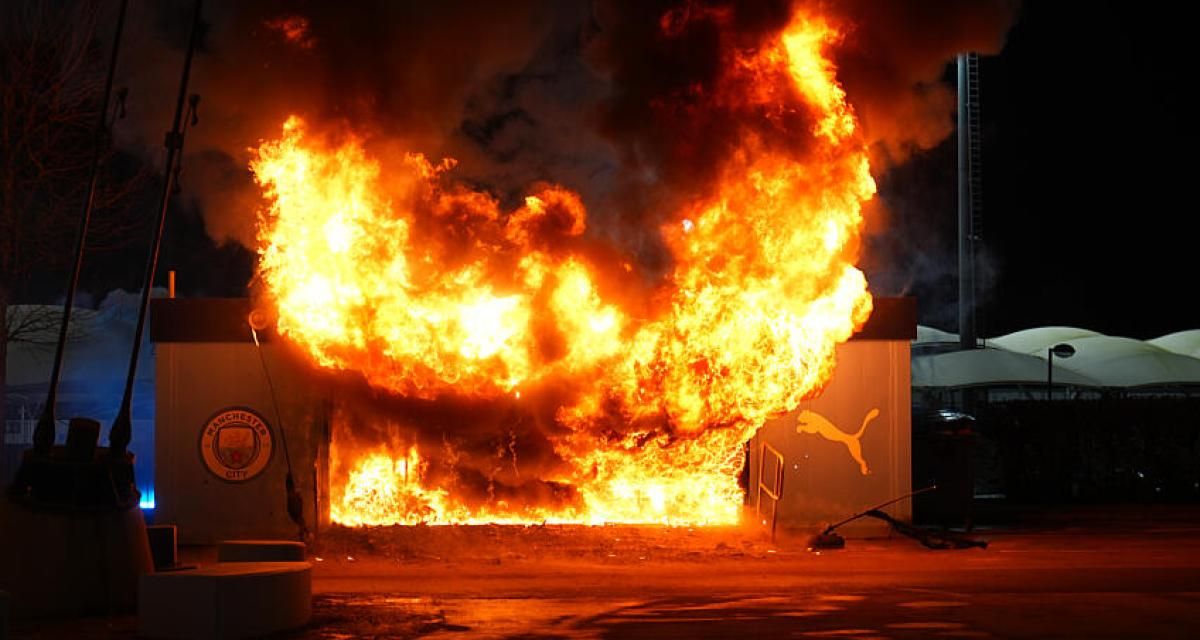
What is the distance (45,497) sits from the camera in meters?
12.7

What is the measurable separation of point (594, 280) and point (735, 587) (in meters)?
5.17

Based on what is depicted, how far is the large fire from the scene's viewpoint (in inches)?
697

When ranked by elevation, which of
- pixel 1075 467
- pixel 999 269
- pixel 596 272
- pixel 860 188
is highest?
pixel 999 269

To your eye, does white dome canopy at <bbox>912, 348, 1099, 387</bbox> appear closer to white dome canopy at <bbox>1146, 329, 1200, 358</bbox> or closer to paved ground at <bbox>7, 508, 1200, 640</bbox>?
paved ground at <bbox>7, 508, 1200, 640</bbox>

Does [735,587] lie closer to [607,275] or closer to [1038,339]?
A: [607,275]

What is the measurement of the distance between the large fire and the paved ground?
1.75 m

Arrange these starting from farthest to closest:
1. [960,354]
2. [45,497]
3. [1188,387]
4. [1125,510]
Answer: [1188,387]
[960,354]
[1125,510]
[45,497]

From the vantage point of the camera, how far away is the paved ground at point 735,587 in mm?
11867

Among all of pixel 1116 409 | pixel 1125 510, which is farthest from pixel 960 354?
pixel 1125 510

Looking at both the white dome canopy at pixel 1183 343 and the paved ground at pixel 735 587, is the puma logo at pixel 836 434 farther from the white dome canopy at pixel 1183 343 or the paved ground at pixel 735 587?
the white dome canopy at pixel 1183 343

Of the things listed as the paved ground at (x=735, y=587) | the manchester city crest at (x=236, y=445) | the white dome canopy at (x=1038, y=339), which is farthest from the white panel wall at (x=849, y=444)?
the white dome canopy at (x=1038, y=339)

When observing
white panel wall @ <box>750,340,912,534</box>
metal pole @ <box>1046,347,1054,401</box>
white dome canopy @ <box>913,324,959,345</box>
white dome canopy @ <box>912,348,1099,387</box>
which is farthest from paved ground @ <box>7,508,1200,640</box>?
white dome canopy @ <box>913,324,959,345</box>

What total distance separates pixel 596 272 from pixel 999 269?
43372 millimetres

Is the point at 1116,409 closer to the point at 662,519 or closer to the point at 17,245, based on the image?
the point at 662,519
